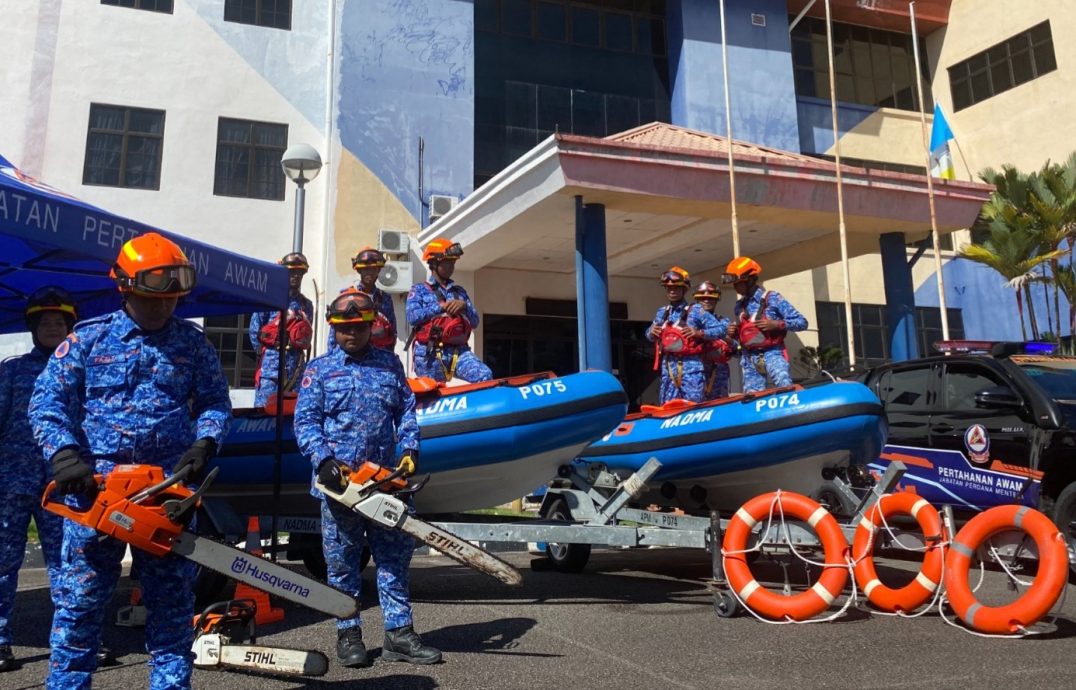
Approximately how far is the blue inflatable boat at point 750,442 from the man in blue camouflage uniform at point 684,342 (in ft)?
2.38

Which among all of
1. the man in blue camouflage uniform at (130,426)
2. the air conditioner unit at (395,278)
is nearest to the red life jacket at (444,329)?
the man in blue camouflage uniform at (130,426)

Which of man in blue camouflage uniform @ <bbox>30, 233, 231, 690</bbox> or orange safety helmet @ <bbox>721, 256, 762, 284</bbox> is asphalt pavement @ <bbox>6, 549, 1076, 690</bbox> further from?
orange safety helmet @ <bbox>721, 256, 762, 284</bbox>

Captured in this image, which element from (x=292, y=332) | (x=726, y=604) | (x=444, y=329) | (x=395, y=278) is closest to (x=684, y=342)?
(x=444, y=329)

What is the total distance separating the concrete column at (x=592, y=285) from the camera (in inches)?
430

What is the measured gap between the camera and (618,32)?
16.6 meters

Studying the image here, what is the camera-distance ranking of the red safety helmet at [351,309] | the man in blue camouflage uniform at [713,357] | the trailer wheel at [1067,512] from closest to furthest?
the red safety helmet at [351,309] → the trailer wheel at [1067,512] → the man in blue camouflage uniform at [713,357]

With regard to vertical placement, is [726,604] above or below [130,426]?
below

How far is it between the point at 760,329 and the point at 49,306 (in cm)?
513

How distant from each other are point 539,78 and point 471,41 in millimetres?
1671

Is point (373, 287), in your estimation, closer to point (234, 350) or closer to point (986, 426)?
point (986, 426)

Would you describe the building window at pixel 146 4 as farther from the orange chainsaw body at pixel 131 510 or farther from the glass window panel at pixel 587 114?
the orange chainsaw body at pixel 131 510

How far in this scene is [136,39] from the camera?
516 inches

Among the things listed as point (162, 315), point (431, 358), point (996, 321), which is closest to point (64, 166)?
point (431, 358)

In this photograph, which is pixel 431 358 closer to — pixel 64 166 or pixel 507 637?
pixel 507 637
